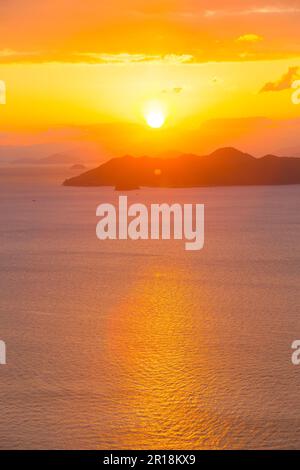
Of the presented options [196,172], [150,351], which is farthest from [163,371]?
[196,172]

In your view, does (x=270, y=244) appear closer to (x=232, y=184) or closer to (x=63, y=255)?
(x=63, y=255)

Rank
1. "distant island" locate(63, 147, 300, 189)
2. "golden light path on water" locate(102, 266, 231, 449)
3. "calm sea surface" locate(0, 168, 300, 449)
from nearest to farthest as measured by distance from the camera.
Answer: "golden light path on water" locate(102, 266, 231, 449) → "calm sea surface" locate(0, 168, 300, 449) → "distant island" locate(63, 147, 300, 189)

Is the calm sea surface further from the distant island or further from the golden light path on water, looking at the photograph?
the distant island

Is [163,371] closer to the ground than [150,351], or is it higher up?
closer to the ground

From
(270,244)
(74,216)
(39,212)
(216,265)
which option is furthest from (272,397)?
(39,212)

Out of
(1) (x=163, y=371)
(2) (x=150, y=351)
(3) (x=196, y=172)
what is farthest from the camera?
(3) (x=196, y=172)

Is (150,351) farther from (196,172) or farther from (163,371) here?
(196,172)

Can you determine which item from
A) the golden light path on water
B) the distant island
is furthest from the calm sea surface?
the distant island

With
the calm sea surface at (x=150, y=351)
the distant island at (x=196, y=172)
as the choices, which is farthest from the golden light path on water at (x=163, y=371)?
the distant island at (x=196, y=172)
